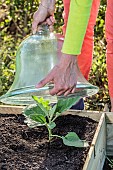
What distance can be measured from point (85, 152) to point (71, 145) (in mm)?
64

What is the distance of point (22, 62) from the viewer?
2.40 metres

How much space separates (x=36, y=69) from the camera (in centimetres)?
236

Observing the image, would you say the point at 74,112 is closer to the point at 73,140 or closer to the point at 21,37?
the point at 73,140

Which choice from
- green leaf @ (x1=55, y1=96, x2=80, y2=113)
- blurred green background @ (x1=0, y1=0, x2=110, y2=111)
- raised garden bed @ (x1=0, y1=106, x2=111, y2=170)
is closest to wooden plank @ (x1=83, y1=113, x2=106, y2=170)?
raised garden bed @ (x1=0, y1=106, x2=111, y2=170)

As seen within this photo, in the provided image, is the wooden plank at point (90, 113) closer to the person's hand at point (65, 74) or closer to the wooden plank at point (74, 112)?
the wooden plank at point (74, 112)

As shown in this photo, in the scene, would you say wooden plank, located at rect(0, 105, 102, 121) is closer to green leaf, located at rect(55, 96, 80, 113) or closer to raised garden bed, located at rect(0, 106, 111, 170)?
raised garden bed, located at rect(0, 106, 111, 170)

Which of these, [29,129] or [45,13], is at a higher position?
[45,13]

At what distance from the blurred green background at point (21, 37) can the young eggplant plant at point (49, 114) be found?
95cm

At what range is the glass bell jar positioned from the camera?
231 cm

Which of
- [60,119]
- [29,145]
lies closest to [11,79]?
[60,119]

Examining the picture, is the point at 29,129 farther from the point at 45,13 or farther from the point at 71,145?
the point at 45,13

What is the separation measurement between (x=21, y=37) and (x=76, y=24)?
2.61 meters

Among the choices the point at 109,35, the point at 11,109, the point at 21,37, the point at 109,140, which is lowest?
the point at 109,140

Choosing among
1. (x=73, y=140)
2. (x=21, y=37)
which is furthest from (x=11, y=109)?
(x=21, y=37)
